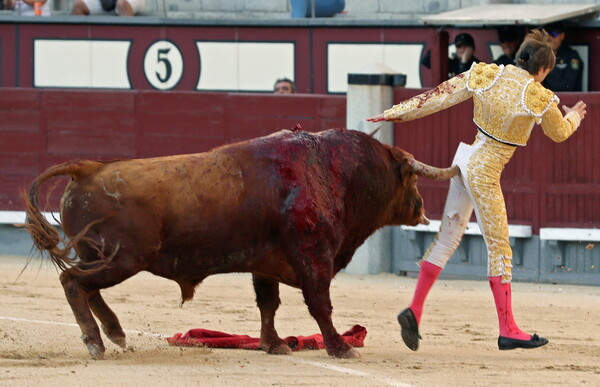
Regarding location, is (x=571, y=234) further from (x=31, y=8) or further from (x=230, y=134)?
(x=31, y=8)

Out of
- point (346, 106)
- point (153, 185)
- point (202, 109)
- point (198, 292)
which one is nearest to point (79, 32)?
point (202, 109)

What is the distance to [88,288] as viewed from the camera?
6582mm

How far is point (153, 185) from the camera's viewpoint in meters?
6.61

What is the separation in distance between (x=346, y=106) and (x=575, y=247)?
79.5 inches

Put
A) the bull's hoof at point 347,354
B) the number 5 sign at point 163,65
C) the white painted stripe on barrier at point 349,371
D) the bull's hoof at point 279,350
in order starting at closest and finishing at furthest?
the white painted stripe on barrier at point 349,371 → the bull's hoof at point 347,354 → the bull's hoof at point 279,350 → the number 5 sign at point 163,65

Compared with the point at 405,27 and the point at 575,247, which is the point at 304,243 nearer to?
the point at 575,247

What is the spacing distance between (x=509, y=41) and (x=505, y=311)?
4.99 m

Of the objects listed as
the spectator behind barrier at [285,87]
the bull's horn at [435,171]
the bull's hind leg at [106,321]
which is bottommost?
the bull's hind leg at [106,321]

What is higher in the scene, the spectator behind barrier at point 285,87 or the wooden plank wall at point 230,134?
the spectator behind barrier at point 285,87

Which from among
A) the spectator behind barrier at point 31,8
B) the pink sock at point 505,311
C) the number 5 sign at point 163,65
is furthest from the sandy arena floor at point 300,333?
the spectator behind barrier at point 31,8

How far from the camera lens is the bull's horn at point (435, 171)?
700 centimetres

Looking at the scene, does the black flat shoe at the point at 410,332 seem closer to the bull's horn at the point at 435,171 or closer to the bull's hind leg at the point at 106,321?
the bull's horn at the point at 435,171

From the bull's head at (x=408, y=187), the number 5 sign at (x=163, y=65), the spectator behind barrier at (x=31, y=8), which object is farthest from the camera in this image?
the spectator behind barrier at (x=31, y=8)

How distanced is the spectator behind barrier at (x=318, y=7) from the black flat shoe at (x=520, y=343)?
22.0 feet
